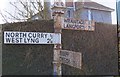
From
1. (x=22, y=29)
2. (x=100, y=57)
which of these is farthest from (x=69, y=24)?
(x=100, y=57)

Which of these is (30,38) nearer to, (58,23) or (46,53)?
(58,23)

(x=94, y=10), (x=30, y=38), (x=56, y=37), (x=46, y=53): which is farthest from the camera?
(x=94, y=10)

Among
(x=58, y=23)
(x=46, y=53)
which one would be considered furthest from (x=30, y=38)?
(x=46, y=53)

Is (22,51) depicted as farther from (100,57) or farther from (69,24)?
(100,57)

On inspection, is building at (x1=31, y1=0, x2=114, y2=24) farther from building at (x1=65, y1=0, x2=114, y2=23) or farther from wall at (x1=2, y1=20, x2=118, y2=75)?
wall at (x1=2, y1=20, x2=118, y2=75)

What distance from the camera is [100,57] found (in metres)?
11.0

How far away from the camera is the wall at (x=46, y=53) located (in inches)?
391

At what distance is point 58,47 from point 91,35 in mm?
2759

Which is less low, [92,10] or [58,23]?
[92,10]

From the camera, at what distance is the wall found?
9938mm

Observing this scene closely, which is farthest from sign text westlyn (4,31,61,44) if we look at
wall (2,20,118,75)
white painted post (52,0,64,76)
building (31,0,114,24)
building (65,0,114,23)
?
building (65,0,114,23)

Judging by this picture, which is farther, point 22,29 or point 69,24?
point 22,29

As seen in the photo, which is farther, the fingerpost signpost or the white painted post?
the fingerpost signpost

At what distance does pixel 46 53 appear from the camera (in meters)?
9.97
